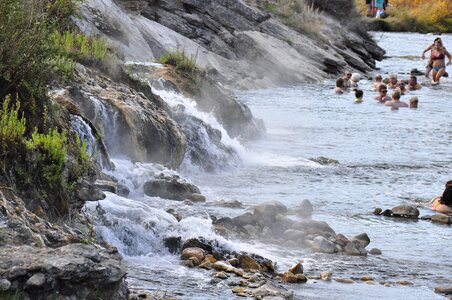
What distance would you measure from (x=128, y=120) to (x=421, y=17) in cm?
5515

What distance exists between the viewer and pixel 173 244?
977cm

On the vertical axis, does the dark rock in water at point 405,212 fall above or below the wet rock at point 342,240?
below

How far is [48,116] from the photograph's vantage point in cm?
960

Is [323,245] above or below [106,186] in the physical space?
below

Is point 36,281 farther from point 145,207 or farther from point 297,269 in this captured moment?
point 145,207

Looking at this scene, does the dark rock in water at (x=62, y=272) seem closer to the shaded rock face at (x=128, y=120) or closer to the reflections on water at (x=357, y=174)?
the reflections on water at (x=357, y=174)

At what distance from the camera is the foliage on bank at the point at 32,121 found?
26.2ft

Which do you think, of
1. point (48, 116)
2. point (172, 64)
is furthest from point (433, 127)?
point (48, 116)

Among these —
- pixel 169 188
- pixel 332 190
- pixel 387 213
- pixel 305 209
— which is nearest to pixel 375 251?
pixel 305 209

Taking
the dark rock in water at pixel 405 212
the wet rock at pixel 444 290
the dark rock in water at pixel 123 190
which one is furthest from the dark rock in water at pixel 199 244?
the dark rock in water at pixel 405 212

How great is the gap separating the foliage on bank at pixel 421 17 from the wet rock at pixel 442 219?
51.2 meters

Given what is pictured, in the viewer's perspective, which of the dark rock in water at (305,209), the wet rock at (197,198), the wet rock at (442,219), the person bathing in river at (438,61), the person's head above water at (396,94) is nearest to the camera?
the dark rock in water at (305,209)

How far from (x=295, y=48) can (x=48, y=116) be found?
1007 inches

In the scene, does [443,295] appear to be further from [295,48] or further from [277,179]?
[295,48]
